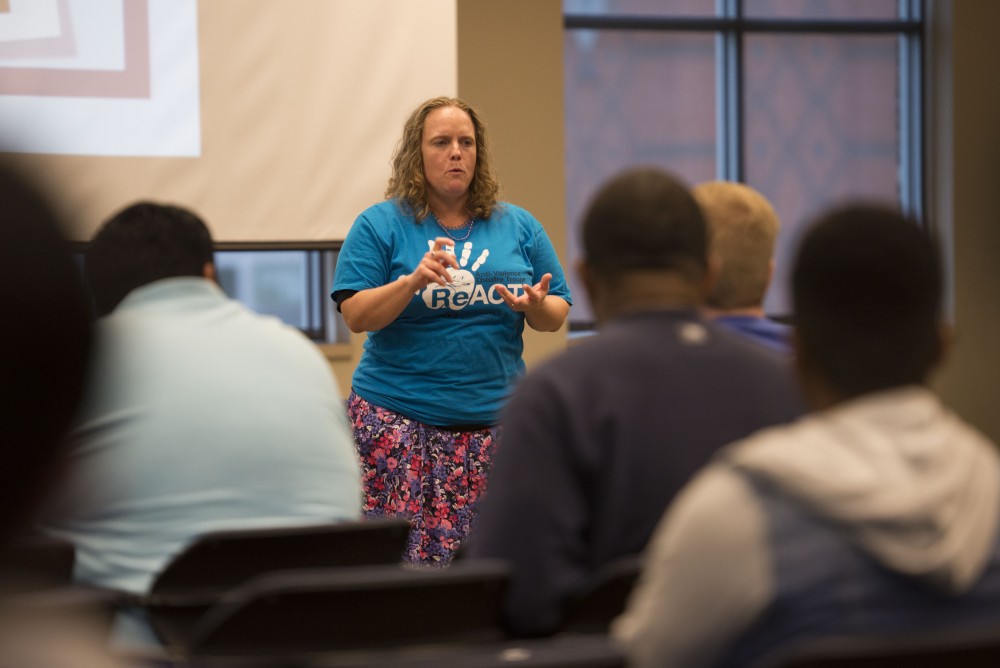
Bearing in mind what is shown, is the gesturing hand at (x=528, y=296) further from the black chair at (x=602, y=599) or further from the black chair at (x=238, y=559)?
the black chair at (x=602, y=599)

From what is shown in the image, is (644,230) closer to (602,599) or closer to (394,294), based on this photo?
(602,599)

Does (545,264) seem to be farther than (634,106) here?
No

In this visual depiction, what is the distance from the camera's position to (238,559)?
5.93 ft

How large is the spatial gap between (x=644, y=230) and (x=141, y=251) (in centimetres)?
86

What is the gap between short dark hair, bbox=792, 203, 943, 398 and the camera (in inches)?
47.6

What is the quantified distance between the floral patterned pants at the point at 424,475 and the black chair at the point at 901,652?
2.30 m

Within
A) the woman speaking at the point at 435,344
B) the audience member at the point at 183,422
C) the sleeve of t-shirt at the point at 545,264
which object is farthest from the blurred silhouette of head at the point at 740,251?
the sleeve of t-shirt at the point at 545,264

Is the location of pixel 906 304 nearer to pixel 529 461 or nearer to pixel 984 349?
pixel 529 461

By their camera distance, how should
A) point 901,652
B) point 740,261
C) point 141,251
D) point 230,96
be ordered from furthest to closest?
point 230,96 < point 740,261 < point 141,251 < point 901,652

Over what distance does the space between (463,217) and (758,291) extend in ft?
4.18

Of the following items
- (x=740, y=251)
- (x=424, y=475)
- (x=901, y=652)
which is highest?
(x=740, y=251)

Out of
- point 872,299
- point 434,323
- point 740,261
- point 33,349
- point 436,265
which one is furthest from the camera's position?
point 434,323

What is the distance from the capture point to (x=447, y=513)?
3.36 meters

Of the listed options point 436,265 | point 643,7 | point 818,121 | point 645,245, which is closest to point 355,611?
point 645,245
